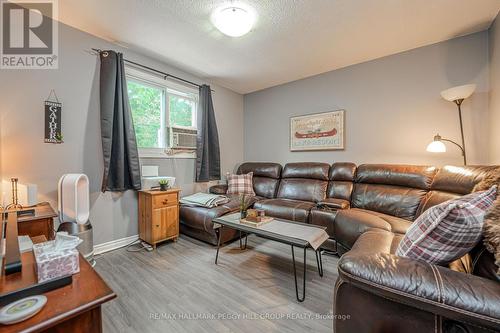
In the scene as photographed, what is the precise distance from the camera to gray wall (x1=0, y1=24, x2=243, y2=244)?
6.62 feet

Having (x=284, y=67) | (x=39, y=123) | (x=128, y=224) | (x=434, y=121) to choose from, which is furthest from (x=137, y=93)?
(x=434, y=121)

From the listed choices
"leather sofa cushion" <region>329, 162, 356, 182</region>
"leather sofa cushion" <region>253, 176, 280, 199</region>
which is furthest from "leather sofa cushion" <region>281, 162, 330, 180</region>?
"leather sofa cushion" <region>253, 176, 280, 199</region>

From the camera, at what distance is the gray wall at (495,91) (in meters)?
2.16

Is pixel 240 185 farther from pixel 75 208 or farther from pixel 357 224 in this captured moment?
pixel 75 208

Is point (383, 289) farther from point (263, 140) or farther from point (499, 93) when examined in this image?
point (263, 140)

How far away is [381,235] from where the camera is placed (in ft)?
5.53

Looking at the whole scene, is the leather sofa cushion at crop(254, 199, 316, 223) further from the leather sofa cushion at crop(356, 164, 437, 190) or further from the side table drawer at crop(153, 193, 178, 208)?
the side table drawer at crop(153, 193, 178, 208)

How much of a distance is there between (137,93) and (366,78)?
130 inches

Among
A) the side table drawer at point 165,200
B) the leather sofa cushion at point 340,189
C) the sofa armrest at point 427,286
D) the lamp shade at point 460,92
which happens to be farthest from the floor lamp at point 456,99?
the side table drawer at point 165,200

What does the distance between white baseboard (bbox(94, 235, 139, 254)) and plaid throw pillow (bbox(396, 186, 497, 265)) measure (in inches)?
116

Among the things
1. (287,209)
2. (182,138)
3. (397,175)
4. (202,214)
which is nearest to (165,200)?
(202,214)

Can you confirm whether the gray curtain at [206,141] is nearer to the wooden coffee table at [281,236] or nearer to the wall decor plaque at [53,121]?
the wooden coffee table at [281,236]

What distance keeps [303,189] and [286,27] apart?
2192 millimetres

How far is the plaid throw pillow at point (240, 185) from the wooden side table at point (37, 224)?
93.6 inches
